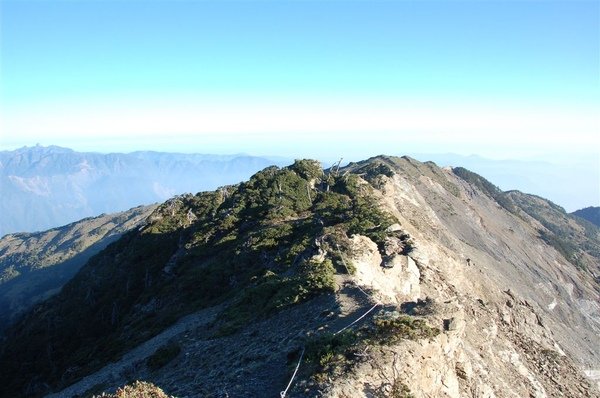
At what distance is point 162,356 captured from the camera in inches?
1021

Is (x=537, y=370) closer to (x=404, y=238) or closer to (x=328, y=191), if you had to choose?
(x=404, y=238)

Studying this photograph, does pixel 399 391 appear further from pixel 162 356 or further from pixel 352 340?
pixel 162 356

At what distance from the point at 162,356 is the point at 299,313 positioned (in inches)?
325

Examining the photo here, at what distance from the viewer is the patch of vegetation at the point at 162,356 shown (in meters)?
25.3

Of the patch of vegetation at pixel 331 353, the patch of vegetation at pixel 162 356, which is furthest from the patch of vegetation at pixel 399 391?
the patch of vegetation at pixel 162 356

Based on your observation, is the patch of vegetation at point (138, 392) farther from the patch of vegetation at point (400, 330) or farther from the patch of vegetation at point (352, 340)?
the patch of vegetation at point (400, 330)

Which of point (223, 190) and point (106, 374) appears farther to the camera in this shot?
point (223, 190)

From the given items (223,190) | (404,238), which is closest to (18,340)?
(223,190)

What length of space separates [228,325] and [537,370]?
19.7 m

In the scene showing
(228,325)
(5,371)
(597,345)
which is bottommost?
(597,345)

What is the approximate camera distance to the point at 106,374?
1150 inches

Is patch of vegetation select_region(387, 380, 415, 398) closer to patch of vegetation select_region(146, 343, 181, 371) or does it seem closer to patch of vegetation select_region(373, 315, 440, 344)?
patch of vegetation select_region(373, 315, 440, 344)

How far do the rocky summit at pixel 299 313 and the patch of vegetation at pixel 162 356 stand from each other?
0.11m

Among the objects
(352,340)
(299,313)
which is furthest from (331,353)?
(299,313)
